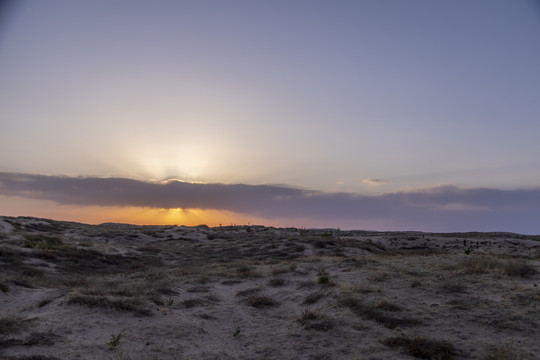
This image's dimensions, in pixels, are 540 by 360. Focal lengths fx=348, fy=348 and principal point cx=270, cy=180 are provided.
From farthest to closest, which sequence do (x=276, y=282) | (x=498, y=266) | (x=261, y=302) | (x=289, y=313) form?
(x=276, y=282) → (x=498, y=266) → (x=261, y=302) → (x=289, y=313)

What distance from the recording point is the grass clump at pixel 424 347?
30.9ft

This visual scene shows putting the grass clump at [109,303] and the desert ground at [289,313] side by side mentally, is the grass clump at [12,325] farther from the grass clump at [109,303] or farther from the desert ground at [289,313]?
the grass clump at [109,303]

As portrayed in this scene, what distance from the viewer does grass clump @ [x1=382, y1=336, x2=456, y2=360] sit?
30.9 ft

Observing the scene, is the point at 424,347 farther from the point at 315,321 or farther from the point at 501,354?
the point at 315,321

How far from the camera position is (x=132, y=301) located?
13477mm

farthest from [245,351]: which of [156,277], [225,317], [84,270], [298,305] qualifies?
[84,270]

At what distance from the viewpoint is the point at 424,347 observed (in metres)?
9.78

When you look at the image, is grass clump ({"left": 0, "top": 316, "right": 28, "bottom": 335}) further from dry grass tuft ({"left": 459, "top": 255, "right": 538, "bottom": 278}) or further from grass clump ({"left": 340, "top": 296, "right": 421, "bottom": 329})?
dry grass tuft ({"left": 459, "top": 255, "right": 538, "bottom": 278})

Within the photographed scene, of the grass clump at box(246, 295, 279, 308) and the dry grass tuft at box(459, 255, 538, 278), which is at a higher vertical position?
the dry grass tuft at box(459, 255, 538, 278)

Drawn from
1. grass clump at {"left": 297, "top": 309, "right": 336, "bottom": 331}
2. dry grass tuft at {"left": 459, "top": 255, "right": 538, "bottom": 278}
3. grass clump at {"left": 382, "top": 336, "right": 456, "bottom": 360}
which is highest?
dry grass tuft at {"left": 459, "top": 255, "right": 538, "bottom": 278}

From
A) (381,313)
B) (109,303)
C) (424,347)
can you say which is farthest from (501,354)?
(109,303)

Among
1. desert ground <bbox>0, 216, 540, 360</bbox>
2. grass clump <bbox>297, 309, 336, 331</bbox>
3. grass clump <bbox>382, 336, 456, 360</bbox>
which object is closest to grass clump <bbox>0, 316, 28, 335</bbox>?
desert ground <bbox>0, 216, 540, 360</bbox>

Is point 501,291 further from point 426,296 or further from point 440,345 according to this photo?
point 440,345

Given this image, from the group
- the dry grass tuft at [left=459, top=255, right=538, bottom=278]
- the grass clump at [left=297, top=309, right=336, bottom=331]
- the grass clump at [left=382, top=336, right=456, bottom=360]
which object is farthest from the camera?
the dry grass tuft at [left=459, top=255, right=538, bottom=278]
